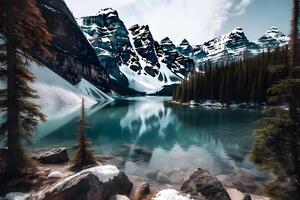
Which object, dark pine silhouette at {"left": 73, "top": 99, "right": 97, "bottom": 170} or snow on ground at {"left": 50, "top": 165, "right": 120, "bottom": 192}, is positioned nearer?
snow on ground at {"left": 50, "top": 165, "right": 120, "bottom": 192}

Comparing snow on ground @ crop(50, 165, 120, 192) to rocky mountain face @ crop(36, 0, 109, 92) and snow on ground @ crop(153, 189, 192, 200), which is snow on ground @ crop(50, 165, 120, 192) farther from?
rocky mountain face @ crop(36, 0, 109, 92)

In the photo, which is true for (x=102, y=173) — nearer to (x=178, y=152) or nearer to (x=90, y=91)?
(x=178, y=152)

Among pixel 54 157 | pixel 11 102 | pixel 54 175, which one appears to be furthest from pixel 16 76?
pixel 54 157

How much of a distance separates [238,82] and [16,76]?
98.3 meters

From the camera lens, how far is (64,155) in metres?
20.9

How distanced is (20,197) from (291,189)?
11.8 meters

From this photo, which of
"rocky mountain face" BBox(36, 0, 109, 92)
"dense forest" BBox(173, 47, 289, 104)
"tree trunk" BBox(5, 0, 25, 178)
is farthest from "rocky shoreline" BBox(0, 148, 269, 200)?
"rocky mountain face" BBox(36, 0, 109, 92)

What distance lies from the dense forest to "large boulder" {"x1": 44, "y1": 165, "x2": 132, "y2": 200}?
83.4 meters

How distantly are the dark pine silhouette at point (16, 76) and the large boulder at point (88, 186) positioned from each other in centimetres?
418

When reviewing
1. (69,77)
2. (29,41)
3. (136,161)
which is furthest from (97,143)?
(69,77)

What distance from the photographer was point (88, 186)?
12836mm

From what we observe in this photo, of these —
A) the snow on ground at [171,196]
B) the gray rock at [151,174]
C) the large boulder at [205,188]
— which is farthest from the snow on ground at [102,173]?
the gray rock at [151,174]

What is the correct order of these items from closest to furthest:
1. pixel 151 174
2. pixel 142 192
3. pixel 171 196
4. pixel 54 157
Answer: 1. pixel 171 196
2. pixel 142 192
3. pixel 54 157
4. pixel 151 174

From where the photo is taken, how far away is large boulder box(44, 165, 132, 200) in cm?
1247
